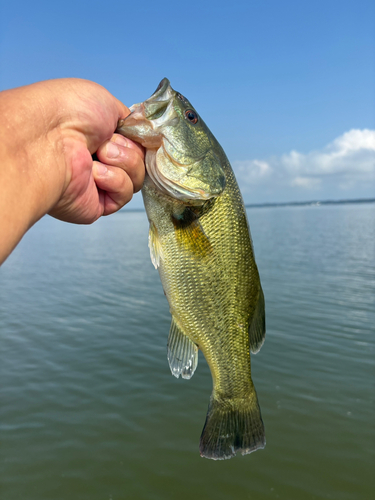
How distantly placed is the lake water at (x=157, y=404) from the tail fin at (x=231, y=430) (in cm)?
294

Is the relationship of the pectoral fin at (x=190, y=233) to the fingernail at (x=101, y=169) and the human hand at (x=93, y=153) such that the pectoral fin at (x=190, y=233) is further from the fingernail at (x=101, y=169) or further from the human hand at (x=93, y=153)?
the fingernail at (x=101, y=169)

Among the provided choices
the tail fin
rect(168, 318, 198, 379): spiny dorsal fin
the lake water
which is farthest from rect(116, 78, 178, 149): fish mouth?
the lake water

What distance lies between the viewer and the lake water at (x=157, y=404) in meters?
5.54

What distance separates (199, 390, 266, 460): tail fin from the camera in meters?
2.96

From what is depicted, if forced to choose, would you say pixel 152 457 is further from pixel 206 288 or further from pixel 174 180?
pixel 174 180

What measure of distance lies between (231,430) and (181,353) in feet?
2.38

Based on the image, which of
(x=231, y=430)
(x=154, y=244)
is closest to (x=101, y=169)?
(x=154, y=244)

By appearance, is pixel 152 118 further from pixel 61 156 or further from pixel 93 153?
pixel 61 156

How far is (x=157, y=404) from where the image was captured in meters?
7.42

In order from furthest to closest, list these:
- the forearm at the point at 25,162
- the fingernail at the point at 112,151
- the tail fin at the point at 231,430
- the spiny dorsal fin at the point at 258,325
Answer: the spiny dorsal fin at the point at 258,325 < the tail fin at the point at 231,430 < the fingernail at the point at 112,151 < the forearm at the point at 25,162

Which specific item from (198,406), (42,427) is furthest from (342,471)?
(42,427)

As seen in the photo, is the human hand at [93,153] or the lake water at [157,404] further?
the lake water at [157,404]

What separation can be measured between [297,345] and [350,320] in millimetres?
2642

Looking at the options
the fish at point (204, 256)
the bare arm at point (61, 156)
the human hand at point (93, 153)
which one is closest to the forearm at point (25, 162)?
the bare arm at point (61, 156)
